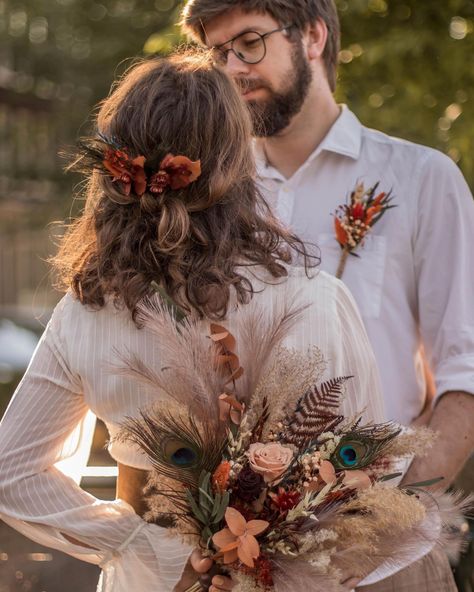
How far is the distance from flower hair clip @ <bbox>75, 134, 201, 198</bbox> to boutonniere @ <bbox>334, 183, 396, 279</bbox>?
93 cm

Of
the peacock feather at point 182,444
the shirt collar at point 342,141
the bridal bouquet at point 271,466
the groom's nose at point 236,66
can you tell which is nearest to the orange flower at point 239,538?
the bridal bouquet at point 271,466

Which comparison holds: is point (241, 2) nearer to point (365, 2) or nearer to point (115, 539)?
point (115, 539)

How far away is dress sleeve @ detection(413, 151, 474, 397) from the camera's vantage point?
2.62 m

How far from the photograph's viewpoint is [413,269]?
9.05 ft

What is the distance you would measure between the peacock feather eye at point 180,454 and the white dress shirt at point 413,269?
1.06 metres

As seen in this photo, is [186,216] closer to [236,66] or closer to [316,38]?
[236,66]

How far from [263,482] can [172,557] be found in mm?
318

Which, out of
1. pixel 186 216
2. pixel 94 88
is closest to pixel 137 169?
pixel 186 216

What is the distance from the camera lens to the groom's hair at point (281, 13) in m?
2.96

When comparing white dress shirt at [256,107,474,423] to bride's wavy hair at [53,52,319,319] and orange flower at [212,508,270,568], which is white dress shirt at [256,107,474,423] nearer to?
bride's wavy hair at [53,52,319,319]

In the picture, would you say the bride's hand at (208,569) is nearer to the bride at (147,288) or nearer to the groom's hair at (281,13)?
the bride at (147,288)

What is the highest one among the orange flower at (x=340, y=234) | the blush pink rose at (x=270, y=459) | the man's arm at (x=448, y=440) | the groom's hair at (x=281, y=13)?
the groom's hair at (x=281, y=13)

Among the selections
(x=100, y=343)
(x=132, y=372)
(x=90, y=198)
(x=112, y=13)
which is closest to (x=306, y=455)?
(x=132, y=372)

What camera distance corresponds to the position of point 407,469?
2.49 m
